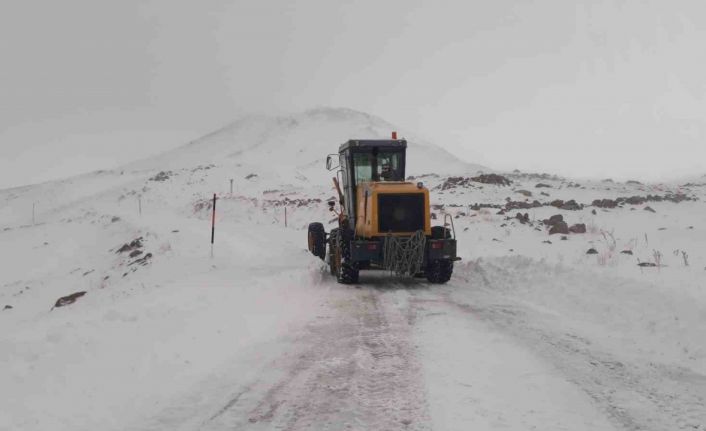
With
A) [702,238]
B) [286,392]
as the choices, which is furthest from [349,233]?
[702,238]

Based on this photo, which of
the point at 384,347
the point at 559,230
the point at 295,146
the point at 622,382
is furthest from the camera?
the point at 295,146

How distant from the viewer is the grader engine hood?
1302 cm

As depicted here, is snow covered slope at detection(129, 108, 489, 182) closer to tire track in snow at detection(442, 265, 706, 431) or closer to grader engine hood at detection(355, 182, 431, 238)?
grader engine hood at detection(355, 182, 431, 238)


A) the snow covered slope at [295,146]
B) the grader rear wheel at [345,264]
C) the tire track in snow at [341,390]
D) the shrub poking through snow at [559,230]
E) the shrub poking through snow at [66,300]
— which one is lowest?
the shrub poking through snow at [66,300]

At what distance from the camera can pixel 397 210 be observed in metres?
13.1

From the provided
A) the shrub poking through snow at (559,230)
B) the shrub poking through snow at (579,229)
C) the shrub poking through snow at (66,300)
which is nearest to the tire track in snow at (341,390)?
the shrub poking through snow at (66,300)

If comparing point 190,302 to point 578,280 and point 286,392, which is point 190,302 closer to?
point 286,392

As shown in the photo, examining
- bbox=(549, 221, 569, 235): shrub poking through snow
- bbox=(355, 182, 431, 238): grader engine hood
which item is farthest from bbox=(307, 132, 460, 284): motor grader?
bbox=(549, 221, 569, 235): shrub poking through snow

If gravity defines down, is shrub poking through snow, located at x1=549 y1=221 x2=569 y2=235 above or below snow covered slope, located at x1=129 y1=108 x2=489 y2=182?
below

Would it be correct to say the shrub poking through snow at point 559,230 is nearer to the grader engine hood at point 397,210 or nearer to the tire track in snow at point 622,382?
the grader engine hood at point 397,210

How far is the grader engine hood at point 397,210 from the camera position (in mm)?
13023

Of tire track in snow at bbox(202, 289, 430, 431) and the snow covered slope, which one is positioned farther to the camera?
the snow covered slope

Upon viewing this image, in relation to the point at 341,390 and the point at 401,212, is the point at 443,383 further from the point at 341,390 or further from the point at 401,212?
the point at 401,212

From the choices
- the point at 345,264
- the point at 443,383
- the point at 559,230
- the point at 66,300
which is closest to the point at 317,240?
the point at 345,264
